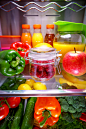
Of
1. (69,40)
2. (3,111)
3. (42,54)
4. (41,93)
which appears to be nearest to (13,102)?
(3,111)

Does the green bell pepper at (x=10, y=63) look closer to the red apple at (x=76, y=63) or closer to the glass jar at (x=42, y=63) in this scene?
the glass jar at (x=42, y=63)

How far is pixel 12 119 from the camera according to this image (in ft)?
2.94

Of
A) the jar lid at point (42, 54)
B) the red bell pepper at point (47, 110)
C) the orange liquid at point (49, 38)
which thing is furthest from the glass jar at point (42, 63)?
the orange liquid at point (49, 38)

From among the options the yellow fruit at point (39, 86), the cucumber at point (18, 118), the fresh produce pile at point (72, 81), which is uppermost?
the fresh produce pile at point (72, 81)

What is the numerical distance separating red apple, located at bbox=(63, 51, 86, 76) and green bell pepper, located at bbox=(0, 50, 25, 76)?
1.27 ft

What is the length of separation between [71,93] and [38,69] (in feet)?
0.85

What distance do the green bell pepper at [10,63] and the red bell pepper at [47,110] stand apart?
0.32 metres

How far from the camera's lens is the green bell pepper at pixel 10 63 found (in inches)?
32.5

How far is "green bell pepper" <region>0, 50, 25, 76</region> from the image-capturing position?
32.5 inches

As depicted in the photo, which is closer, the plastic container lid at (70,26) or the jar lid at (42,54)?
the jar lid at (42,54)

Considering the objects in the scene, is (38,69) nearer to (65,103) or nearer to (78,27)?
(65,103)

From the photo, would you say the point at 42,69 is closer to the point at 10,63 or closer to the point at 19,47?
the point at 10,63

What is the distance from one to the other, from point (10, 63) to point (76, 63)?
505mm

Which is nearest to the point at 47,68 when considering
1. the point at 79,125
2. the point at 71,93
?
the point at 71,93
